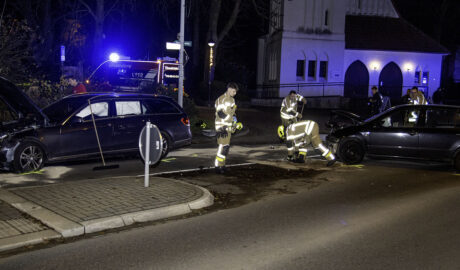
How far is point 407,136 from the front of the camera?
11.8m

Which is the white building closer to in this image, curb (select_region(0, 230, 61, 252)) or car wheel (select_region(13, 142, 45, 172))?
car wheel (select_region(13, 142, 45, 172))

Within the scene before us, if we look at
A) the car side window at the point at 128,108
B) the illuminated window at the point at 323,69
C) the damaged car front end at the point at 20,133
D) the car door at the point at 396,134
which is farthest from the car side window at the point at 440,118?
the illuminated window at the point at 323,69

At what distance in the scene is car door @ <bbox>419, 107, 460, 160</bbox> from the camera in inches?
452

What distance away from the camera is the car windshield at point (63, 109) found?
35.9 feet

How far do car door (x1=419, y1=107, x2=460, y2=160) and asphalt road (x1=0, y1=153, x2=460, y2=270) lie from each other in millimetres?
2628

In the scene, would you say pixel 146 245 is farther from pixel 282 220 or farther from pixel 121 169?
pixel 121 169

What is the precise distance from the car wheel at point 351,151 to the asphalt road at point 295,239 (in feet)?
10.2

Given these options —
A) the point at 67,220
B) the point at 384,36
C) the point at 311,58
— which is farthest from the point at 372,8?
the point at 67,220

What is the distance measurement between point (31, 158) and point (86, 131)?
1.34 metres

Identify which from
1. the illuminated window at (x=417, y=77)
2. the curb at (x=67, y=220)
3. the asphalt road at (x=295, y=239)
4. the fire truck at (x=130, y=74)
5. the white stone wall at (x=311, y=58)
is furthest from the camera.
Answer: the illuminated window at (x=417, y=77)

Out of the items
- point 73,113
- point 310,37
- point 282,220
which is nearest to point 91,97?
point 73,113

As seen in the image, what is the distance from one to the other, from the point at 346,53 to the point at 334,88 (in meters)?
2.87

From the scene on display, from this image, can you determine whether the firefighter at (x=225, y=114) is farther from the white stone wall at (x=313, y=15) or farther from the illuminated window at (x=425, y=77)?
the illuminated window at (x=425, y=77)

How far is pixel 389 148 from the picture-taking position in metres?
11.9
